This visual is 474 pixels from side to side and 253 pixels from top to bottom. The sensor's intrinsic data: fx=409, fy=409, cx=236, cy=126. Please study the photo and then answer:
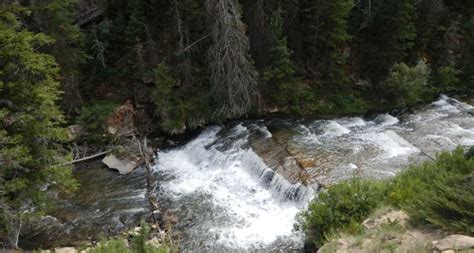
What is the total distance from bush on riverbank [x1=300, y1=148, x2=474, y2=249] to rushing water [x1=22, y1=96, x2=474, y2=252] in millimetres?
1517

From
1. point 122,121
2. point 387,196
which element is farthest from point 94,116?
point 387,196

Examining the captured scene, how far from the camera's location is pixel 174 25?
1659 centimetres

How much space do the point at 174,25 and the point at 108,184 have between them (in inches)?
269

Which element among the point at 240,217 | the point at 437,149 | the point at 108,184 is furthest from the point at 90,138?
the point at 437,149

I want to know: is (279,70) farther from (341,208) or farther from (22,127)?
(22,127)

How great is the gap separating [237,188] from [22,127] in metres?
6.62

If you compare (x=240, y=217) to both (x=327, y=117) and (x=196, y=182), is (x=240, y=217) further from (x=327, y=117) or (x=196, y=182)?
(x=327, y=117)

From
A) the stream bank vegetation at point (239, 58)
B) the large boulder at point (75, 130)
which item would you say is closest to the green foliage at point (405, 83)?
the stream bank vegetation at point (239, 58)

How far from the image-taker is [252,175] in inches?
548

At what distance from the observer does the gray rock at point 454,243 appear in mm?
6027

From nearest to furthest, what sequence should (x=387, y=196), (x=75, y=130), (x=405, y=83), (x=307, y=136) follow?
1. (x=387, y=196)
2. (x=307, y=136)
3. (x=75, y=130)
4. (x=405, y=83)

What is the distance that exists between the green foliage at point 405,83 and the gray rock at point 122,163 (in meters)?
11.2

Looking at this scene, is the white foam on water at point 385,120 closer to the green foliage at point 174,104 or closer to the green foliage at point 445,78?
the green foliage at point 445,78

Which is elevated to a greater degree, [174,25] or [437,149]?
[174,25]
